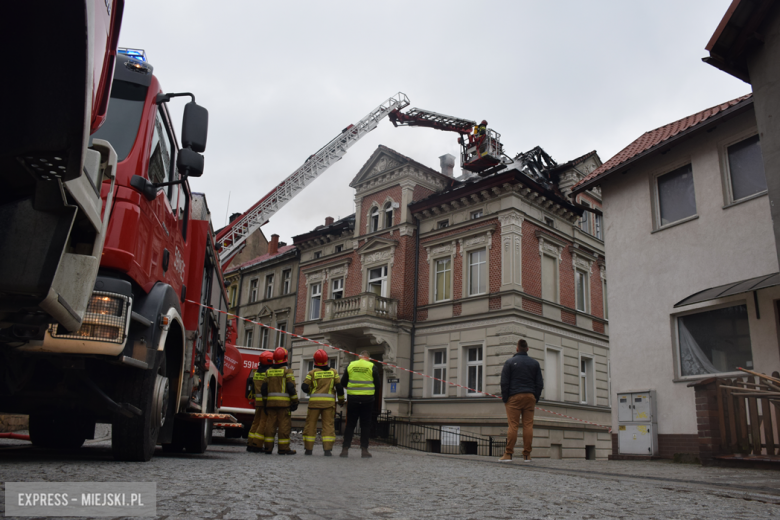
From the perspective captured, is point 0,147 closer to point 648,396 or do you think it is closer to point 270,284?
point 648,396

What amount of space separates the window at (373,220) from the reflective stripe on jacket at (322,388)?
19.5m

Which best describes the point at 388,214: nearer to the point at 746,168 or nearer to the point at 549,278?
the point at 549,278

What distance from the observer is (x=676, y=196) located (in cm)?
1420

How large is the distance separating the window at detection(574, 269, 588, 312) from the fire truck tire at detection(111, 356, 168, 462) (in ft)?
74.1

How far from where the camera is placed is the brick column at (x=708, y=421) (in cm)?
951

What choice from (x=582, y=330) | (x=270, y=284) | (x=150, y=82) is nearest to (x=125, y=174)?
(x=150, y=82)

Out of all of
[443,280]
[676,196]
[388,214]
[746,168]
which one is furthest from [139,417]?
[388,214]

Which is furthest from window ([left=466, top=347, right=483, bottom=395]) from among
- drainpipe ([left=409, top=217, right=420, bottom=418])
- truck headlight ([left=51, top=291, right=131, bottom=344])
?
truck headlight ([left=51, top=291, right=131, bottom=344])

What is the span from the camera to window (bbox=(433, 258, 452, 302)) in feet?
84.9

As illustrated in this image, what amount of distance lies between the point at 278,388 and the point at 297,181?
60.3 ft

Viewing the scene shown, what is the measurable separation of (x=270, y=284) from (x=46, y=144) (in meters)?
35.8

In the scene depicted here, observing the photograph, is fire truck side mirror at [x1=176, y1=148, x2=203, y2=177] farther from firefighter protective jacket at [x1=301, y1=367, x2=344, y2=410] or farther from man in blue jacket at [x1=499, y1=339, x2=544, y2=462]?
man in blue jacket at [x1=499, y1=339, x2=544, y2=462]

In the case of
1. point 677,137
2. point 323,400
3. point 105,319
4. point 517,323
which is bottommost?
point 323,400

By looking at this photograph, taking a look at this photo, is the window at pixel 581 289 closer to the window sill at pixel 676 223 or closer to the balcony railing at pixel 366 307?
the balcony railing at pixel 366 307
